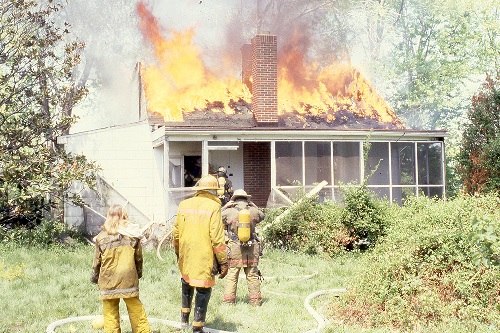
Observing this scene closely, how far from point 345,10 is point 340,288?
26274 millimetres

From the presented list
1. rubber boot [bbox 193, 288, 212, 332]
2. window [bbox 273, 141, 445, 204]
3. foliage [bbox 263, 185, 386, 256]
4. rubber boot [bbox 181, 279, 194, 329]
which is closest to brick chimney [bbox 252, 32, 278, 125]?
window [bbox 273, 141, 445, 204]

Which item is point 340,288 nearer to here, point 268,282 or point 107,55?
point 268,282

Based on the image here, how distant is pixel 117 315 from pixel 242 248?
2.72 m

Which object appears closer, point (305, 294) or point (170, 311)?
point (170, 311)

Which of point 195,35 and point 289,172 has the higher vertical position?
point 195,35

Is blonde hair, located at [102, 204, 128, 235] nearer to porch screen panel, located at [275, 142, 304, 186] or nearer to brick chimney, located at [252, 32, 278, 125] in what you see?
porch screen panel, located at [275, 142, 304, 186]

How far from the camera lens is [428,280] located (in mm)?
7270

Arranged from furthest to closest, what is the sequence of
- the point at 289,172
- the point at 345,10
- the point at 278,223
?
the point at 345,10 → the point at 289,172 → the point at 278,223

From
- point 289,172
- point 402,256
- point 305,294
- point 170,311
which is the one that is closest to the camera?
point 402,256

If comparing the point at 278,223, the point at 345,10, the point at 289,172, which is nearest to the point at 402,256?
the point at 278,223

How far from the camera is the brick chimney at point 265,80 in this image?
2066 cm

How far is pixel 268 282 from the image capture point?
10.4 m

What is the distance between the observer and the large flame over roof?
2142cm

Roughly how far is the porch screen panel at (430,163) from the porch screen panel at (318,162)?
307cm
